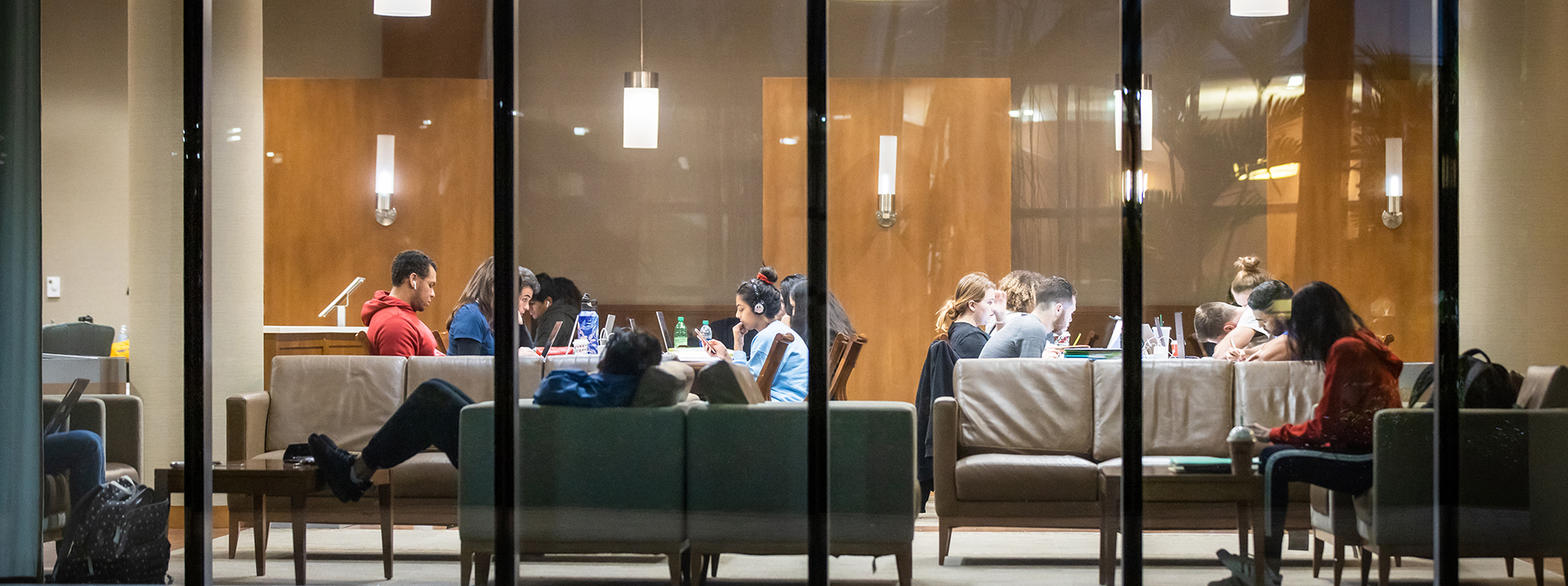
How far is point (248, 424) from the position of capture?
346 cm

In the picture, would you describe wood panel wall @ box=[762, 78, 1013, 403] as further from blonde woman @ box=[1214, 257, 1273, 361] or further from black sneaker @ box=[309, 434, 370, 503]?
black sneaker @ box=[309, 434, 370, 503]

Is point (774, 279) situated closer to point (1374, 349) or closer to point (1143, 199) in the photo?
point (1143, 199)

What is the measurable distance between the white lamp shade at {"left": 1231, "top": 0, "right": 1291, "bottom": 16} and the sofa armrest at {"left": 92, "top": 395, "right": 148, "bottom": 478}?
162 inches

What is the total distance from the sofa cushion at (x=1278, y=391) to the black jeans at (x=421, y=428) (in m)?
2.65

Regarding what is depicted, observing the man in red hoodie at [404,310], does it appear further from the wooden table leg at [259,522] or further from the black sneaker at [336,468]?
the wooden table leg at [259,522]

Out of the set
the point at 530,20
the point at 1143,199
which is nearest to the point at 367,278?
the point at 530,20

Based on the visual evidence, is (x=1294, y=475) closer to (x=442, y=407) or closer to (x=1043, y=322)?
(x=1043, y=322)

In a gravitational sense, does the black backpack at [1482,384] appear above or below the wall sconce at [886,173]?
below

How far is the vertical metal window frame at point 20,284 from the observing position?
3.45m

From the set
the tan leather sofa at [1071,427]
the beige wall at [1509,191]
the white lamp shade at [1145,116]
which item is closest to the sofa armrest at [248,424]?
the tan leather sofa at [1071,427]

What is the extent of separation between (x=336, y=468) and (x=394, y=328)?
1.72ft

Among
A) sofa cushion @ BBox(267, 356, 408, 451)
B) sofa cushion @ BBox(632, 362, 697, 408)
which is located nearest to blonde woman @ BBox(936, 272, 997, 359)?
sofa cushion @ BBox(632, 362, 697, 408)

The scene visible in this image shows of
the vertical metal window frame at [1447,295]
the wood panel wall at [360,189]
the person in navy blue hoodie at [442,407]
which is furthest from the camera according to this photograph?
the wood panel wall at [360,189]

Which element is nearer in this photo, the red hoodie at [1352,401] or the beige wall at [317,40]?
the red hoodie at [1352,401]
